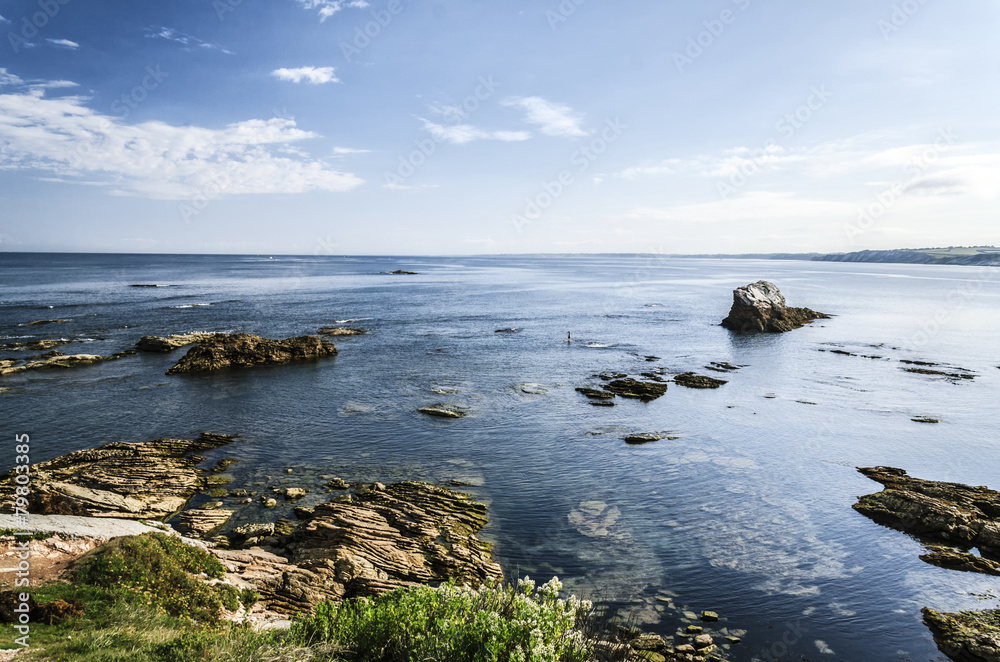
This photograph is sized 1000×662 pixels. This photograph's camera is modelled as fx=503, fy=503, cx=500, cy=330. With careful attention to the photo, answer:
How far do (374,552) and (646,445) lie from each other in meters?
18.8

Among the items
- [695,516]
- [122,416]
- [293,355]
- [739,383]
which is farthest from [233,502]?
[739,383]

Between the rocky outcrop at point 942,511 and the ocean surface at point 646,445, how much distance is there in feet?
3.42

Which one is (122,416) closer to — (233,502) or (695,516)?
(233,502)

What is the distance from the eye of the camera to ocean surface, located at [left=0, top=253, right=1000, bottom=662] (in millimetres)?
17672

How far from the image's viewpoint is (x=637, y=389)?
42250 millimetres

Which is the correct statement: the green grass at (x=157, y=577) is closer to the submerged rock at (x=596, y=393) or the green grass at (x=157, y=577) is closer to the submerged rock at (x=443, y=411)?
the submerged rock at (x=443, y=411)

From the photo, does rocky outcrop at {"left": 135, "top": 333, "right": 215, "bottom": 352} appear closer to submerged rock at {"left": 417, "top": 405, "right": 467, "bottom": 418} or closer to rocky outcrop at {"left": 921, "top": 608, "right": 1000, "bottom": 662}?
submerged rock at {"left": 417, "top": 405, "right": 467, "bottom": 418}

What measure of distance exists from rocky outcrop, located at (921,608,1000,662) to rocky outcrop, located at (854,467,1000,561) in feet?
17.7

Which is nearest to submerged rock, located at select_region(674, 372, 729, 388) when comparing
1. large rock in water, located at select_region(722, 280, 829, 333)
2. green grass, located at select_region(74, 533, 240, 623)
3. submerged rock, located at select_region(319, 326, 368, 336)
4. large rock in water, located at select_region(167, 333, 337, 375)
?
large rock in water, located at select_region(722, 280, 829, 333)

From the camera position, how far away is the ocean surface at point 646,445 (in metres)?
17.7

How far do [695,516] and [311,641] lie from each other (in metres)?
17.8

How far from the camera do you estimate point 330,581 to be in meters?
15.6

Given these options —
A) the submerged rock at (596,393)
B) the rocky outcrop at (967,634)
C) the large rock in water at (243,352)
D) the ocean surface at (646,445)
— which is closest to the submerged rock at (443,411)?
the ocean surface at (646,445)

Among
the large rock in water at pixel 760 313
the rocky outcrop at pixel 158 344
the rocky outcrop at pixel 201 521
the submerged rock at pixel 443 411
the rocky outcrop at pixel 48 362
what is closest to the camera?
the rocky outcrop at pixel 201 521
